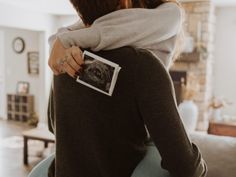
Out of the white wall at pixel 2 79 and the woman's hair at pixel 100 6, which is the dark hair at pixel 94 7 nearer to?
the woman's hair at pixel 100 6

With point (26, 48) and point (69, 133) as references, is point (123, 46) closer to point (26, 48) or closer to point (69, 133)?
point (69, 133)

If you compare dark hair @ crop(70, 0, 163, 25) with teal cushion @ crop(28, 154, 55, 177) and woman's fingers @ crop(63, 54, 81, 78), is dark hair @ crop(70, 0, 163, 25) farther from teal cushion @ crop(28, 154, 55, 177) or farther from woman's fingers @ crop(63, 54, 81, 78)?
teal cushion @ crop(28, 154, 55, 177)

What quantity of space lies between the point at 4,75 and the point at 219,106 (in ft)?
15.9

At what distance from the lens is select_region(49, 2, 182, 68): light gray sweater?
2.02 feet

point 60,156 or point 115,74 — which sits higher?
point 115,74

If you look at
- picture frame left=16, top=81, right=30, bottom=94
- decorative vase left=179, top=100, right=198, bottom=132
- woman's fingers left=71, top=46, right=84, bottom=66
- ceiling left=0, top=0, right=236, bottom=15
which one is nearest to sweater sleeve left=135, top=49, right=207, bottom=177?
woman's fingers left=71, top=46, right=84, bottom=66

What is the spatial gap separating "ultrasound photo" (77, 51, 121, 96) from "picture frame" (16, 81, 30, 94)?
6.26m

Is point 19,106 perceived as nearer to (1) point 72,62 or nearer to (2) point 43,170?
(2) point 43,170

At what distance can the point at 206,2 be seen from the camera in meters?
4.57

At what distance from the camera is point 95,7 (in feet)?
Answer: 2.15

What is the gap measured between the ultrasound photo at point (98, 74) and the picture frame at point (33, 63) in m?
6.02

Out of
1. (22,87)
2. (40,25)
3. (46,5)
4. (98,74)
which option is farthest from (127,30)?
(22,87)

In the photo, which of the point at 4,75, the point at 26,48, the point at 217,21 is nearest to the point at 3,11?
the point at 26,48

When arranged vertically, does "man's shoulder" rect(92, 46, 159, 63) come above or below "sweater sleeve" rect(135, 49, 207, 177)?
above
